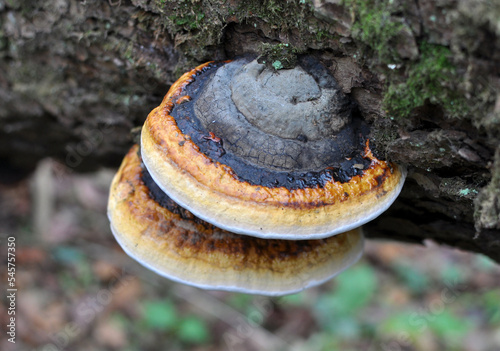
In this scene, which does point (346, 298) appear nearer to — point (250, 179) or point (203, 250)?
point (203, 250)

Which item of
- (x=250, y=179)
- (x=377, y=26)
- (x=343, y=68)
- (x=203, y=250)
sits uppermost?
(x=377, y=26)

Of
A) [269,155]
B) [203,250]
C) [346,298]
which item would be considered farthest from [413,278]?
[269,155]

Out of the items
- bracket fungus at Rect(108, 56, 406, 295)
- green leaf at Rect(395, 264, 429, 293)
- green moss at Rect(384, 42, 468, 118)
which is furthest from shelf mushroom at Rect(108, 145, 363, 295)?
green leaf at Rect(395, 264, 429, 293)

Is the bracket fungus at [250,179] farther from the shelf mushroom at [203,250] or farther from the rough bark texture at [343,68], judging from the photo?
the rough bark texture at [343,68]

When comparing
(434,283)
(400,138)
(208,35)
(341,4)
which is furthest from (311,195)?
(434,283)

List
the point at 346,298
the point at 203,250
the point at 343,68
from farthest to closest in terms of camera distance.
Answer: the point at 346,298
the point at 203,250
the point at 343,68

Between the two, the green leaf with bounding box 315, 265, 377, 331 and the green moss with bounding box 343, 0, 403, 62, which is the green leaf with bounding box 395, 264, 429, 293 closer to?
the green leaf with bounding box 315, 265, 377, 331

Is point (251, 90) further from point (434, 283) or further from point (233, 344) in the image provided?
point (434, 283)
